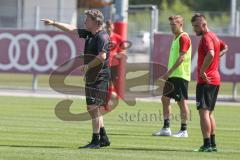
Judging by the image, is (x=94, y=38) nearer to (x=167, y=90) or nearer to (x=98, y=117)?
(x=98, y=117)

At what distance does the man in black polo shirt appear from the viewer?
42.1 ft

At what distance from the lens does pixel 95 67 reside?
13.0 metres

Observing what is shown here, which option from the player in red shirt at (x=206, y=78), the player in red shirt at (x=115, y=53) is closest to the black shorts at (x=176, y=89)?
the player in red shirt at (x=206, y=78)

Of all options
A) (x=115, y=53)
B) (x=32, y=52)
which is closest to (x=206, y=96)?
(x=115, y=53)

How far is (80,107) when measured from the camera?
2116cm

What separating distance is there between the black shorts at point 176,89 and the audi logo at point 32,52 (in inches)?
502

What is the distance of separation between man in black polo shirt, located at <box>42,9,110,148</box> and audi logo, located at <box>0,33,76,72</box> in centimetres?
1504

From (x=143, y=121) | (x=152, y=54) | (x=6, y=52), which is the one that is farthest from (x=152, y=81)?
(x=143, y=121)

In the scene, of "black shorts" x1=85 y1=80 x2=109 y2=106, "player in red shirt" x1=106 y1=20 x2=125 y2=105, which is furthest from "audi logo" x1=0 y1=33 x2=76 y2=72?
"black shorts" x1=85 y1=80 x2=109 y2=106

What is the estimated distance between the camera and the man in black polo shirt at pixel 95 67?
1284cm

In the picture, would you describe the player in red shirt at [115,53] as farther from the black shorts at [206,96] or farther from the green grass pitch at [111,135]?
the black shorts at [206,96]

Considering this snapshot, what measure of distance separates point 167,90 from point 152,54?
36.9 feet

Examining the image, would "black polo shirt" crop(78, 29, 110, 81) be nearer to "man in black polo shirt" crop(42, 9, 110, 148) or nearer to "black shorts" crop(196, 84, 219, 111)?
"man in black polo shirt" crop(42, 9, 110, 148)

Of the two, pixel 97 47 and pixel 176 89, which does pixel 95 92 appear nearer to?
pixel 97 47
